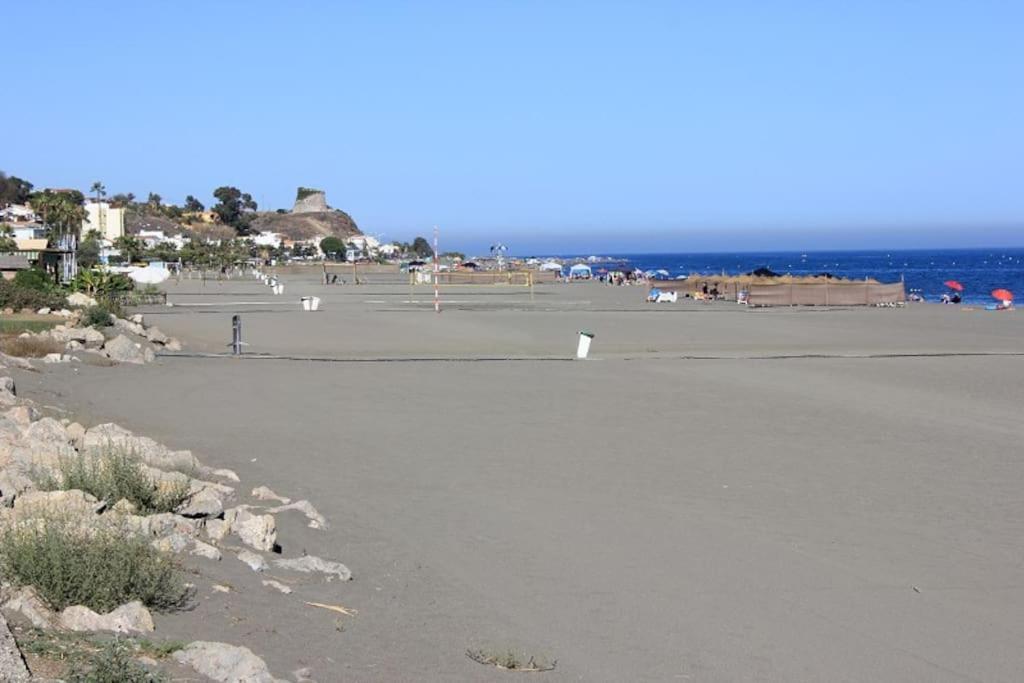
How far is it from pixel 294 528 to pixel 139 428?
5.81 m

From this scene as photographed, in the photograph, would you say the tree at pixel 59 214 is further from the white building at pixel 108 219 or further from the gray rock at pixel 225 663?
the gray rock at pixel 225 663

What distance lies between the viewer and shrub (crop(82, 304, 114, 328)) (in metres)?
29.5

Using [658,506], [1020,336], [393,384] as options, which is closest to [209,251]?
[1020,336]

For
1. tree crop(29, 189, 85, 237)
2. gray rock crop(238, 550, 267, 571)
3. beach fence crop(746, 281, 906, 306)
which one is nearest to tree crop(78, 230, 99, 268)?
tree crop(29, 189, 85, 237)

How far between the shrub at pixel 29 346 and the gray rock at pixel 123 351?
0.94m

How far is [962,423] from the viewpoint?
58.4 ft

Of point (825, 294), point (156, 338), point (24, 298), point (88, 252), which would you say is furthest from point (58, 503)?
point (88, 252)

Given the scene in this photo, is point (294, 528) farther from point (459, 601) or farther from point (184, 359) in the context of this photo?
point (184, 359)

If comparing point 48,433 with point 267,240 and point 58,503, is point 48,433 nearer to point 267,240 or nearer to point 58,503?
point 58,503

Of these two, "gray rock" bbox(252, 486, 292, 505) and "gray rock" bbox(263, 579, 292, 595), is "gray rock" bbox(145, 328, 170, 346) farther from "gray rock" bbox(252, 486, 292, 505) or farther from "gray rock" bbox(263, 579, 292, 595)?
"gray rock" bbox(263, 579, 292, 595)

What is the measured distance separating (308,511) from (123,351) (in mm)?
15062

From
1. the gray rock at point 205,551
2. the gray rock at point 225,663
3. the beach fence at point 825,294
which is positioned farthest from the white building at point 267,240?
the gray rock at point 225,663

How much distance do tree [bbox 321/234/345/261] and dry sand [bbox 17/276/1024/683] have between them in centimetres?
15069

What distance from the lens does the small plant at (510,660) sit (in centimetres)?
681
